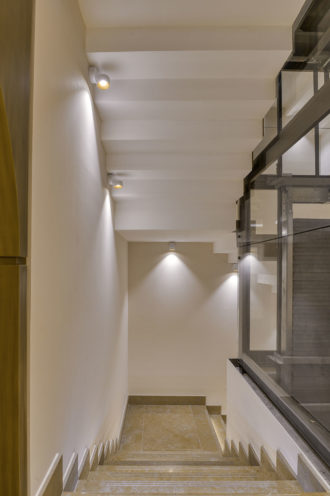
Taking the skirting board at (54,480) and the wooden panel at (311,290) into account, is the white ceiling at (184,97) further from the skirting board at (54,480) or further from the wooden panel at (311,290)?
the skirting board at (54,480)

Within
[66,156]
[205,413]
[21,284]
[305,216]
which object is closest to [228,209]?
[305,216]

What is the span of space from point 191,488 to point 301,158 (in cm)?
221

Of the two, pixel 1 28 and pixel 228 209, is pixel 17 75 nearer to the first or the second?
pixel 1 28

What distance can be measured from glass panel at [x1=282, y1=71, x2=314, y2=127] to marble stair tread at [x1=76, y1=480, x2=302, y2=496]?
7.91 feet

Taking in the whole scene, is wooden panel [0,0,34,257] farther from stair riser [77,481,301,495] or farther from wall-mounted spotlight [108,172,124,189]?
wall-mounted spotlight [108,172,124,189]

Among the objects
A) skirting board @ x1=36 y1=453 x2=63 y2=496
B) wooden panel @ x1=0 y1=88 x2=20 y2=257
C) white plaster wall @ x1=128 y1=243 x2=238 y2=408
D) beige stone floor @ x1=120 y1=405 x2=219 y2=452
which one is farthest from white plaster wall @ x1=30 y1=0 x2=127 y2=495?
white plaster wall @ x1=128 y1=243 x2=238 y2=408

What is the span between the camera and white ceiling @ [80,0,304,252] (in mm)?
2098

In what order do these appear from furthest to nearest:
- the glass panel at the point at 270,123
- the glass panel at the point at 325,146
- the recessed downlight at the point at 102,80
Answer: the glass panel at the point at 270,123, the recessed downlight at the point at 102,80, the glass panel at the point at 325,146

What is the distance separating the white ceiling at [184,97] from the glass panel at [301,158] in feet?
1.80

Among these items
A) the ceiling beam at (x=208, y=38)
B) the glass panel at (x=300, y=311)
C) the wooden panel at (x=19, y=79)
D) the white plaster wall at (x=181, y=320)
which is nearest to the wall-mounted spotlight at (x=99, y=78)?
the ceiling beam at (x=208, y=38)

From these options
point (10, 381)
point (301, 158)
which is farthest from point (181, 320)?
point (10, 381)

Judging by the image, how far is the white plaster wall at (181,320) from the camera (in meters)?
6.11

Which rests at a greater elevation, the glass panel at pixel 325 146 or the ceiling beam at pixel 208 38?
the ceiling beam at pixel 208 38

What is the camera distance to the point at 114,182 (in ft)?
10.6
